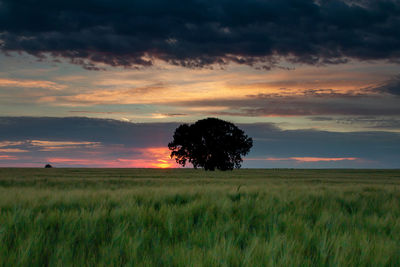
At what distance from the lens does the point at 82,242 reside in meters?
4.04

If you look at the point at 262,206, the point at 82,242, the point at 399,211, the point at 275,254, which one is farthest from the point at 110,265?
the point at 399,211

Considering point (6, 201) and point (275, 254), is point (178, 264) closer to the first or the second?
point (275, 254)

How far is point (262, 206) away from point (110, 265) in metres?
3.68

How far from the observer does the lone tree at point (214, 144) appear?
6066cm

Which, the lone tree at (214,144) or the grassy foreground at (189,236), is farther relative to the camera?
the lone tree at (214,144)

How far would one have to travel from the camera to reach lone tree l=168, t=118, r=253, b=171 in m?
60.7

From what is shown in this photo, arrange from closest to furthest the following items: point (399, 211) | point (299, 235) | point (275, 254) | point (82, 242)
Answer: point (275, 254) < point (82, 242) < point (299, 235) < point (399, 211)

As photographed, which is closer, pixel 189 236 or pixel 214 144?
pixel 189 236

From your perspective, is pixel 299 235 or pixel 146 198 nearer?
pixel 299 235

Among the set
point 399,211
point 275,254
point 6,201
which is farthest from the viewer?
point 399,211

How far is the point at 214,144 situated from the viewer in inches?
2389

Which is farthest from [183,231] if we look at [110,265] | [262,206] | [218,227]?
[262,206]

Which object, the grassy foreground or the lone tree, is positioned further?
the lone tree

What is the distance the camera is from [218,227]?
4457mm
